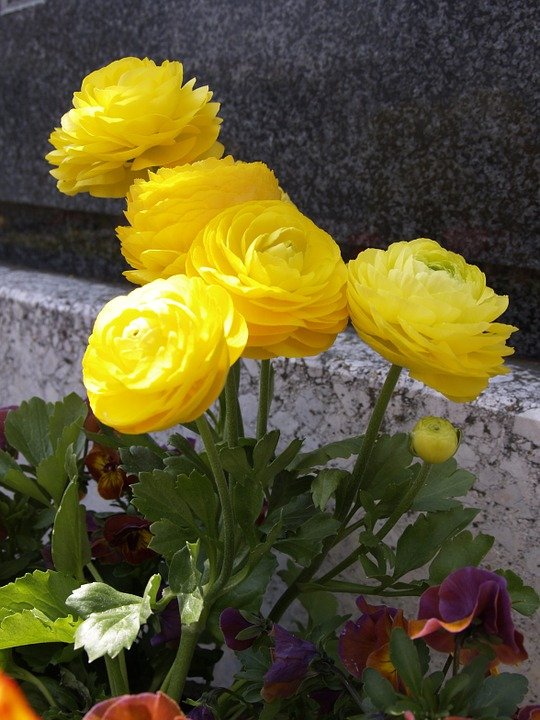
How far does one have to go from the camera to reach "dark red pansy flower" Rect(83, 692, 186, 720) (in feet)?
1.48

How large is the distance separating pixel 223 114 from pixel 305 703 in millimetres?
798

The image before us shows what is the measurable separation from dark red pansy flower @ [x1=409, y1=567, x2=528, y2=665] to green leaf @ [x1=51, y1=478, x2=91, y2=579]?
1.01 feet

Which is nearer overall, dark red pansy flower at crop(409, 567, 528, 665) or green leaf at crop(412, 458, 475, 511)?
dark red pansy flower at crop(409, 567, 528, 665)

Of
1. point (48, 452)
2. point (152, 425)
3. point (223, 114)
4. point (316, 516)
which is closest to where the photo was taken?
point (152, 425)

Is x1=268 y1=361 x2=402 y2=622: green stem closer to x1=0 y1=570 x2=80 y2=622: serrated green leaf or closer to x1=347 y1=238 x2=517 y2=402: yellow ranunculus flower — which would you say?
x1=347 y1=238 x2=517 y2=402: yellow ranunculus flower

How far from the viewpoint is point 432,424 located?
55 centimetres

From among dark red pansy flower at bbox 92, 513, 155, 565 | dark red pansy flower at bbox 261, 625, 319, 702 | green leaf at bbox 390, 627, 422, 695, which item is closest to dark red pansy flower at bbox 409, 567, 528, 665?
green leaf at bbox 390, 627, 422, 695

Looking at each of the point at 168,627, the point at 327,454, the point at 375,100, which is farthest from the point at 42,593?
the point at 375,100

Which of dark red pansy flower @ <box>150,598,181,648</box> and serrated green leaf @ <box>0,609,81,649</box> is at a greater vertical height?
serrated green leaf @ <box>0,609,81,649</box>

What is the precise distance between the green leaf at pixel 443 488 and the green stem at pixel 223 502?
0.17m

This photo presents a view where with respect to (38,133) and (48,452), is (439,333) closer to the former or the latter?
(48,452)

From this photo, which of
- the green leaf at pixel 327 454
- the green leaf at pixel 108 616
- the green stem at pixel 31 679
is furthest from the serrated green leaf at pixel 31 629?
the green leaf at pixel 327 454

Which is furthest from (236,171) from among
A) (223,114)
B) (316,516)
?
(223,114)

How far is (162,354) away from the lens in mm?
436
